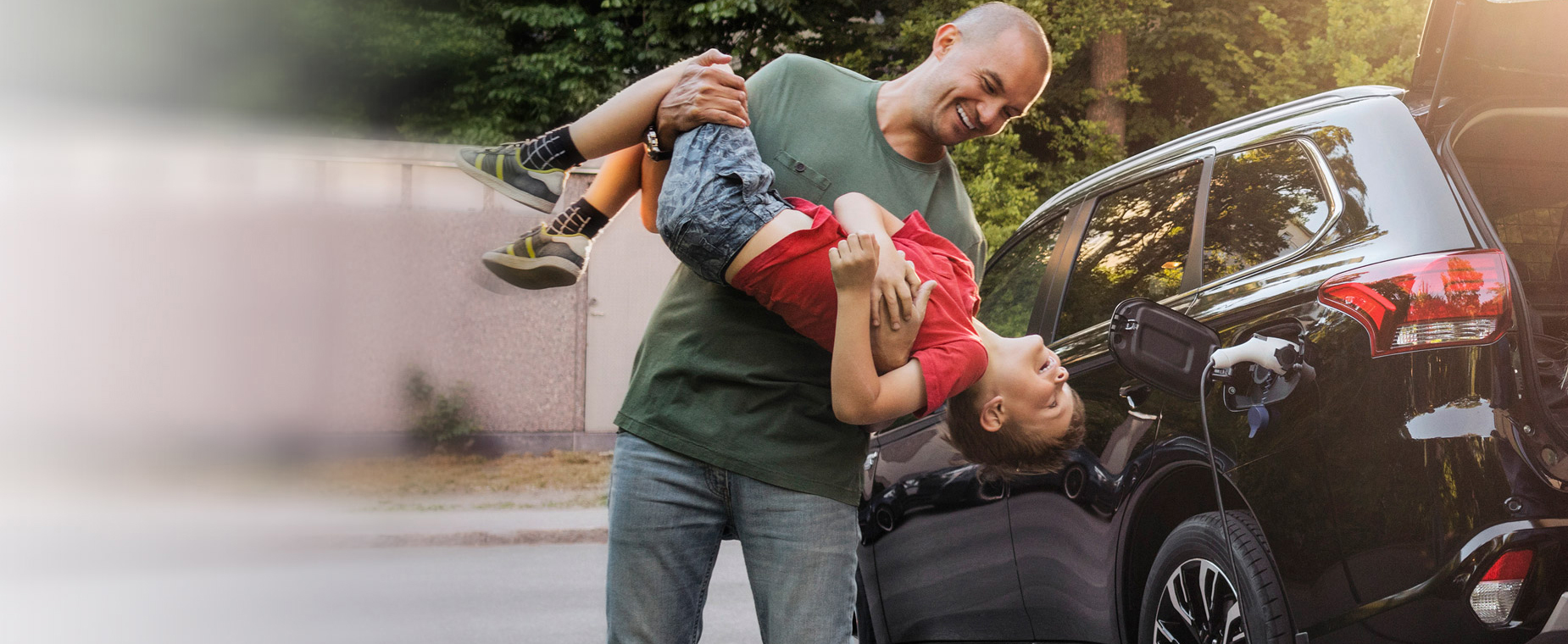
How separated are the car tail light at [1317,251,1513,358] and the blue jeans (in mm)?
969

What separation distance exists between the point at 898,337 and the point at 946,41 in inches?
26.8

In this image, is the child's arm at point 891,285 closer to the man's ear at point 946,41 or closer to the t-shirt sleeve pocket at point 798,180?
the t-shirt sleeve pocket at point 798,180

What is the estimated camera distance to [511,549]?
7.61 meters

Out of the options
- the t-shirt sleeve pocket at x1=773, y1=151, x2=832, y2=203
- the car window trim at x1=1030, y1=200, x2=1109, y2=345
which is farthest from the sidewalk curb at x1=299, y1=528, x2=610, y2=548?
the t-shirt sleeve pocket at x1=773, y1=151, x2=832, y2=203

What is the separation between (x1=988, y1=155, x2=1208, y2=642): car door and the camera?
2.46 m

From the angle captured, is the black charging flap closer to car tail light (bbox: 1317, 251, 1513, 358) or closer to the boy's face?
the boy's face

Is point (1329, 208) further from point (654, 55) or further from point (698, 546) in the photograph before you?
point (654, 55)

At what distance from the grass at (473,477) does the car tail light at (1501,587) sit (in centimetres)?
772

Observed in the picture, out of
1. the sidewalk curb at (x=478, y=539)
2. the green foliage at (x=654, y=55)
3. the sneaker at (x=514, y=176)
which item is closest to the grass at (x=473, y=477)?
the sidewalk curb at (x=478, y=539)

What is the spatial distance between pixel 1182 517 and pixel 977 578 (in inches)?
28.4

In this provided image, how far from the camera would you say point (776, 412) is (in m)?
2.06

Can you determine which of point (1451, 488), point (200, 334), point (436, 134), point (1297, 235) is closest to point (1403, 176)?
point (1297, 235)

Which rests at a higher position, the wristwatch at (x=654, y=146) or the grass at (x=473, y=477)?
the wristwatch at (x=654, y=146)

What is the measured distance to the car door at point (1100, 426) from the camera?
2.46 meters
